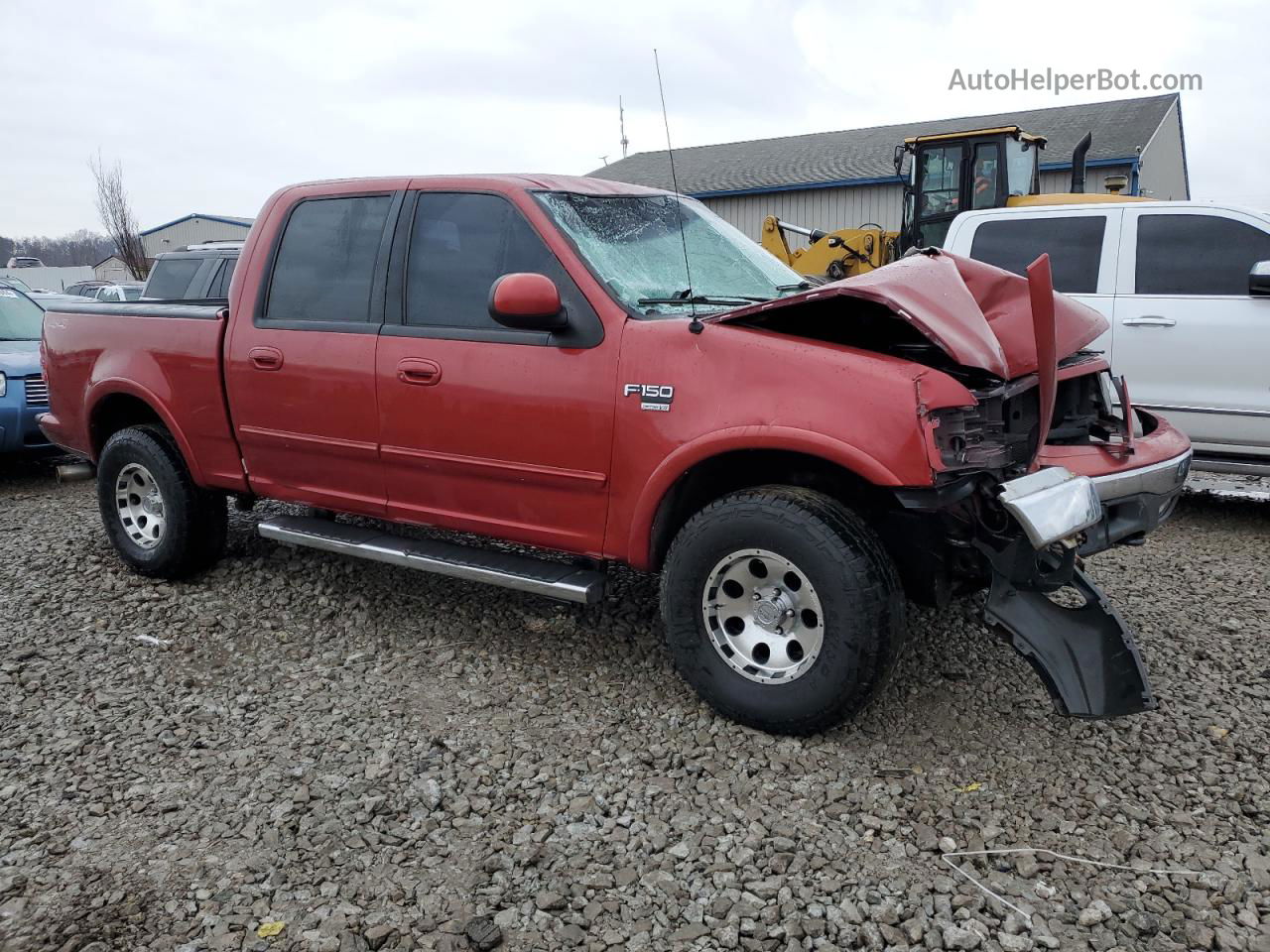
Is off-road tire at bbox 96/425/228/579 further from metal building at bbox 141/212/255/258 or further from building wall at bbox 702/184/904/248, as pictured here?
metal building at bbox 141/212/255/258

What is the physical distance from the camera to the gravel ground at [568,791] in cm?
256

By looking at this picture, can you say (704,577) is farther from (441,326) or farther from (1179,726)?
(1179,726)

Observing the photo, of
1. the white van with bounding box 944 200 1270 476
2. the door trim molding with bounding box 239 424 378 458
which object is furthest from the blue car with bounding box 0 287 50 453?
the white van with bounding box 944 200 1270 476

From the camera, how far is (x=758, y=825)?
9.67ft

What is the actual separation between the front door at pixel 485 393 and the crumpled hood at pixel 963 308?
1.94 feet

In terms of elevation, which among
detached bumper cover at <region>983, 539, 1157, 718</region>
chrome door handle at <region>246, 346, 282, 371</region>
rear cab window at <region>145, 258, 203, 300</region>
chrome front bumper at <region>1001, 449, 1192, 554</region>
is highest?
rear cab window at <region>145, 258, 203, 300</region>

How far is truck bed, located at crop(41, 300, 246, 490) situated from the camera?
185 inches

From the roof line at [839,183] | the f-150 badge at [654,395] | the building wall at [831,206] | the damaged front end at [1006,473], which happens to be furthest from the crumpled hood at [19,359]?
the building wall at [831,206]

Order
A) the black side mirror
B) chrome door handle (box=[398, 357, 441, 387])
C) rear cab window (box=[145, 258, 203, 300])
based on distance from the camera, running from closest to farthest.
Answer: chrome door handle (box=[398, 357, 441, 387]) → the black side mirror → rear cab window (box=[145, 258, 203, 300])

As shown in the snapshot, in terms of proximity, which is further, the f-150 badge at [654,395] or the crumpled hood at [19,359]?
the crumpled hood at [19,359]

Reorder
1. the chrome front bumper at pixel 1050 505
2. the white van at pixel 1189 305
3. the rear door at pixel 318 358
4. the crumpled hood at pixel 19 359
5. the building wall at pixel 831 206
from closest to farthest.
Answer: the chrome front bumper at pixel 1050 505 < the rear door at pixel 318 358 < the white van at pixel 1189 305 < the crumpled hood at pixel 19 359 < the building wall at pixel 831 206

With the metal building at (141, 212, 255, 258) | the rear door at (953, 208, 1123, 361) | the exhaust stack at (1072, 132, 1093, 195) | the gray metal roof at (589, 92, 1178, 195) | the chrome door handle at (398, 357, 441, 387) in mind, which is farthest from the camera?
the metal building at (141, 212, 255, 258)

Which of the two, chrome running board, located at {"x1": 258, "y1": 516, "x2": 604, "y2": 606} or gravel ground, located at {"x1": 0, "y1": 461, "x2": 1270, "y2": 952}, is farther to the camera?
chrome running board, located at {"x1": 258, "y1": 516, "x2": 604, "y2": 606}

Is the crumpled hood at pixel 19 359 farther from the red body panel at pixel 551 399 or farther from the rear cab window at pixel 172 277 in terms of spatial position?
the red body panel at pixel 551 399
